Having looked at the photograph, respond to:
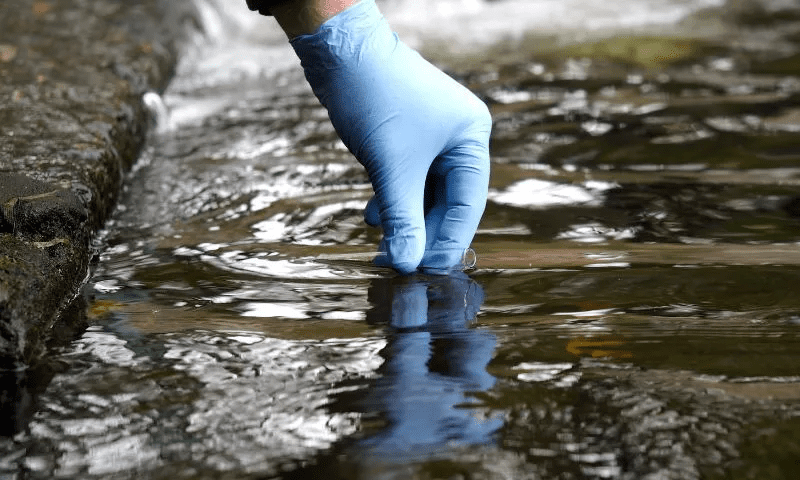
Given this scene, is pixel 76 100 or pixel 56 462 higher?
pixel 76 100

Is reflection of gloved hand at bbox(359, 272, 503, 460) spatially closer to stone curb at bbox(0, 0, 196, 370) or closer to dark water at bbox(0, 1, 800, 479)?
dark water at bbox(0, 1, 800, 479)

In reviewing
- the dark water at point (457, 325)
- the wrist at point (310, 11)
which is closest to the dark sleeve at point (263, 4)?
the wrist at point (310, 11)

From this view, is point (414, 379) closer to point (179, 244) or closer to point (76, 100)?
point (179, 244)

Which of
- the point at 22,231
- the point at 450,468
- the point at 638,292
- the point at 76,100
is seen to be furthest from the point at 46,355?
the point at 76,100

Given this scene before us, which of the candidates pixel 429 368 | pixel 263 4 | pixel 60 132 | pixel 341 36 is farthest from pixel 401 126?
pixel 60 132

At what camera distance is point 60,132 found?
2566 mm

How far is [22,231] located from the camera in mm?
1783

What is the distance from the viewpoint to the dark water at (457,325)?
3.86ft

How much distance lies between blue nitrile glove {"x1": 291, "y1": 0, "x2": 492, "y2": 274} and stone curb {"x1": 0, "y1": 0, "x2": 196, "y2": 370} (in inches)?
23.5

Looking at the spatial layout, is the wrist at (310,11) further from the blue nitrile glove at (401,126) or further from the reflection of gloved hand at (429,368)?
the reflection of gloved hand at (429,368)

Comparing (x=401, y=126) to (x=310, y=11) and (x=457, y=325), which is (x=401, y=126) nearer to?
(x=310, y=11)

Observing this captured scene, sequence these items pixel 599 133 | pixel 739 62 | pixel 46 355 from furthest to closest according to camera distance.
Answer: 1. pixel 739 62
2. pixel 599 133
3. pixel 46 355

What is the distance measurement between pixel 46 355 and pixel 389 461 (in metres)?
0.65

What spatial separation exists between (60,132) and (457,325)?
1479 mm
